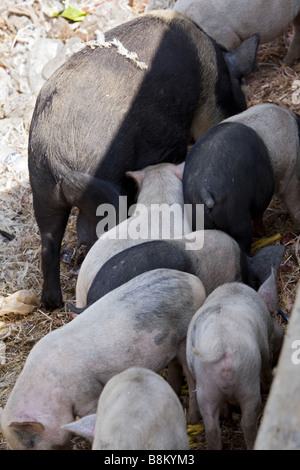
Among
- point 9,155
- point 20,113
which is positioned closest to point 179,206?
point 9,155

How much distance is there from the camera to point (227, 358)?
9.11 feet

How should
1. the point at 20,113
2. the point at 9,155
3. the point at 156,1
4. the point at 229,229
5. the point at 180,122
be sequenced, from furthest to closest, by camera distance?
1. the point at 156,1
2. the point at 20,113
3. the point at 9,155
4. the point at 180,122
5. the point at 229,229

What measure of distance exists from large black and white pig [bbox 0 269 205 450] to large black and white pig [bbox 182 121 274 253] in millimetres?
863

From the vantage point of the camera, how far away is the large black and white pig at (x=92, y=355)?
298cm

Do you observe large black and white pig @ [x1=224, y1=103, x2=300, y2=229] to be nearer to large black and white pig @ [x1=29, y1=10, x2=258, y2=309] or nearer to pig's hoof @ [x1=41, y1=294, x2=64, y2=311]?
large black and white pig @ [x1=29, y1=10, x2=258, y2=309]

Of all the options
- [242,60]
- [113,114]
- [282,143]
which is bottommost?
[282,143]

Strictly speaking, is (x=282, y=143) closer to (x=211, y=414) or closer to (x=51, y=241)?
(x=51, y=241)

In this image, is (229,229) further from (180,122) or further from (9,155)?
(9,155)

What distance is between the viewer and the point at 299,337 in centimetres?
221

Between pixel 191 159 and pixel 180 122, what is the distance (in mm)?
598

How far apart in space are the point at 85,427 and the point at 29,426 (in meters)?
0.34

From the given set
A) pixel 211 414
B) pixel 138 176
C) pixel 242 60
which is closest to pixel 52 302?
pixel 138 176

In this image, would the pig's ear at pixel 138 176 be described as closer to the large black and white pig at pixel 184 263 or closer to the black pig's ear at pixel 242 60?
the large black and white pig at pixel 184 263

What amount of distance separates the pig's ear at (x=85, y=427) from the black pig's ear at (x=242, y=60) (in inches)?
123
